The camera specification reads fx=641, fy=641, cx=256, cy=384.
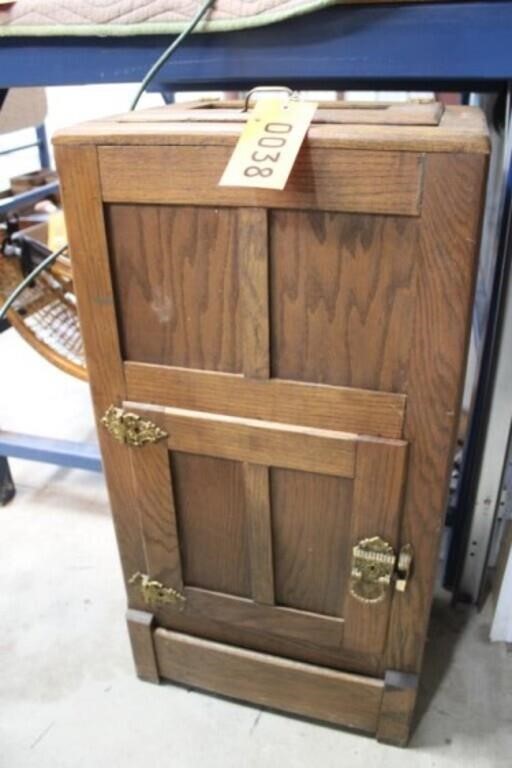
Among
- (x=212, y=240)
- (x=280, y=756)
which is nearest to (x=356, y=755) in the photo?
(x=280, y=756)

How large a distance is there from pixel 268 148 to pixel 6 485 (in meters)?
1.24

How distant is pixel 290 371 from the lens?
0.77 m

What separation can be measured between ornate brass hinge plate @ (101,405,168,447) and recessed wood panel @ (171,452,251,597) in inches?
1.9

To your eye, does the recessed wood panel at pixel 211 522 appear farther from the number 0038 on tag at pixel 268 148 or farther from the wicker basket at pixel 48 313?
the wicker basket at pixel 48 313

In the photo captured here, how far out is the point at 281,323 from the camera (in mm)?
739

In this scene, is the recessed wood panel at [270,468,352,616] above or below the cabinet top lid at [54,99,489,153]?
below

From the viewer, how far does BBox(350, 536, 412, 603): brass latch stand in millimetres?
827

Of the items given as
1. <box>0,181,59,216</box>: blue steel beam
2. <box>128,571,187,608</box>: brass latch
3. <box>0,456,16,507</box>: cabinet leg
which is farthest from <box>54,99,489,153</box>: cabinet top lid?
<box>0,456,16,507</box>: cabinet leg

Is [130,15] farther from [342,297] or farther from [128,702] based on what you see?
[128,702]

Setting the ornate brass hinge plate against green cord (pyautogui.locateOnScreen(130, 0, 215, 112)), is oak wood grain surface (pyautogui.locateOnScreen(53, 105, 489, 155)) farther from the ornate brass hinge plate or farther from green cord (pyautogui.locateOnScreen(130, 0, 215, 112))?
the ornate brass hinge plate

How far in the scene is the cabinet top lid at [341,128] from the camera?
0.61 metres

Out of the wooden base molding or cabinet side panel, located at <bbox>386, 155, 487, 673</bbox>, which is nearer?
cabinet side panel, located at <bbox>386, 155, 487, 673</bbox>

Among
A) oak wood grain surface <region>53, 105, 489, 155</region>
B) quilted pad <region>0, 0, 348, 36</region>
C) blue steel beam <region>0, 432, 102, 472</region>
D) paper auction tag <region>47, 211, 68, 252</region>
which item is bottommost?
blue steel beam <region>0, 432, 102, 472</region>

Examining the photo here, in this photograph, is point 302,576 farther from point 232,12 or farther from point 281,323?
point 232,12
